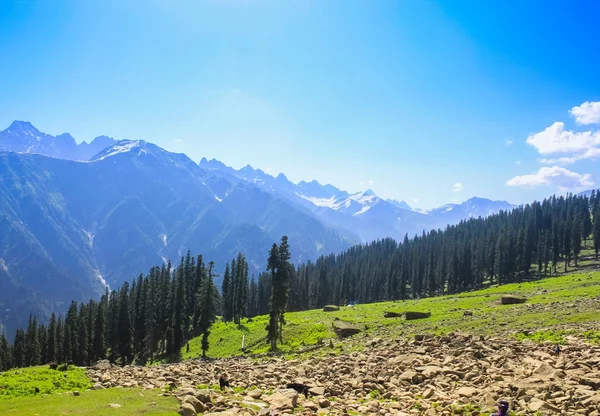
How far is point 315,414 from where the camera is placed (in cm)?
2083

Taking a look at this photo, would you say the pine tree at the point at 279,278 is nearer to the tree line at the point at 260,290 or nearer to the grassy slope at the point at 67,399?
the tree line at the point at 260,290

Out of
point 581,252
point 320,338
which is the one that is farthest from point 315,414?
point 581,252

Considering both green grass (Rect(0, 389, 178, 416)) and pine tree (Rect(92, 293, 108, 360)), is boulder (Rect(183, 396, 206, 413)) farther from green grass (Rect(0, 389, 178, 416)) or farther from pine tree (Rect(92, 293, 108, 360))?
pine tree (Rect(92, 293, 108, 360))

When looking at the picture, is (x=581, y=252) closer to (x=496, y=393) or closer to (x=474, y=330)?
(x=474, y=330)

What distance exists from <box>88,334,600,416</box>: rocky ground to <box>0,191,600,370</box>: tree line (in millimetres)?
32150

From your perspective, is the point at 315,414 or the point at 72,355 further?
the point at 72,355

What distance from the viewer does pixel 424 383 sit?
24953 mm

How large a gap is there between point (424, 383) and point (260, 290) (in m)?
133

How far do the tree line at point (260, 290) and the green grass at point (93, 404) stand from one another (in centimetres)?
3908

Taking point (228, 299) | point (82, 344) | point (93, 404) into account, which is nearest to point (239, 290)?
point (228, 299)

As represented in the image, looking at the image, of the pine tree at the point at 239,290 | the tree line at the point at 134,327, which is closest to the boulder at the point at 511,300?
the tree line at the point at 134,327

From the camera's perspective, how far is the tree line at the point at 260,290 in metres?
87.9

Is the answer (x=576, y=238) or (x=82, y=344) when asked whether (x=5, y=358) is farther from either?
(x=576, y=238)

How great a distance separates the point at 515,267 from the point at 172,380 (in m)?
132
